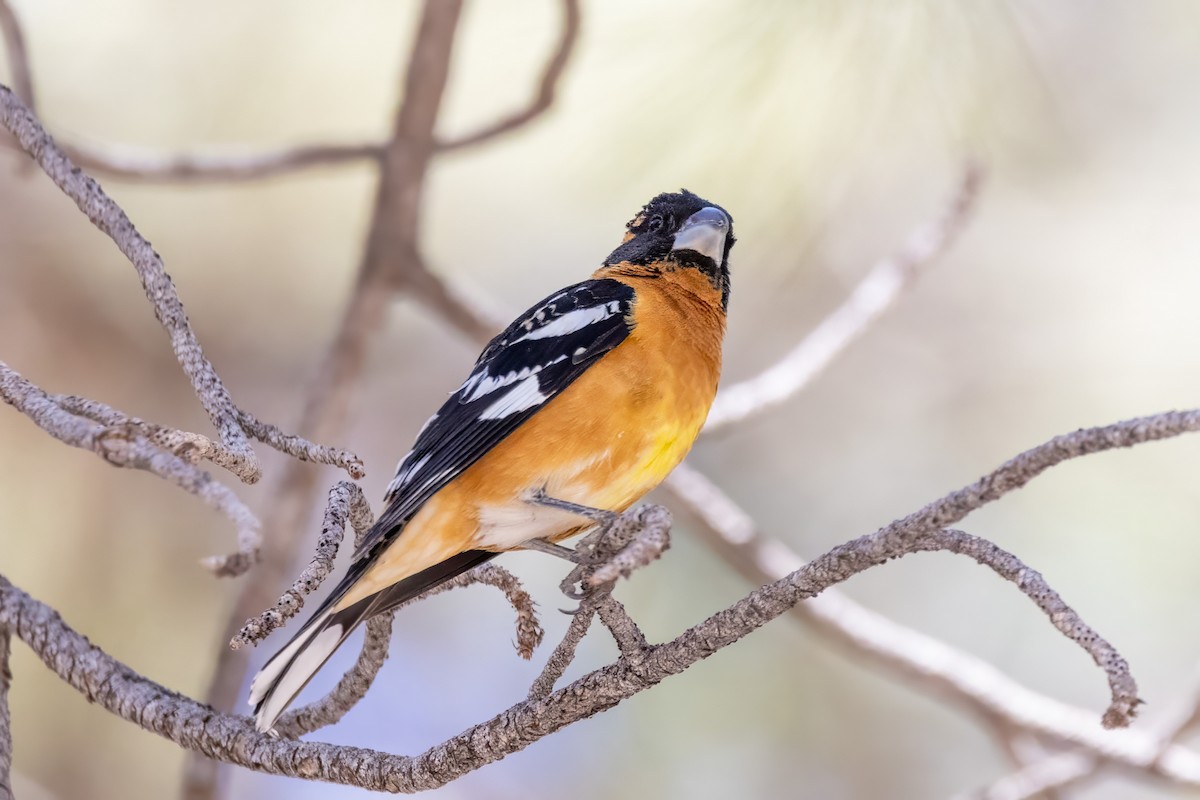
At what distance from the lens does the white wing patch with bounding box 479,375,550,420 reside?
10.6ft

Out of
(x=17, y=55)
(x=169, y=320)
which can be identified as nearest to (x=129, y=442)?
(x=169, y=320)

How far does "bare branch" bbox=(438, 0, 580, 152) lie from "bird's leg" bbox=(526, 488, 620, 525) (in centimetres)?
166

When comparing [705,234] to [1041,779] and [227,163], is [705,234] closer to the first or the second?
[227,163]

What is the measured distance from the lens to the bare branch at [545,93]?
4.00m

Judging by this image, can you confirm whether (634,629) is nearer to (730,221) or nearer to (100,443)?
(100,443)

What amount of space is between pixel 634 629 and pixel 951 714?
16.7 ft

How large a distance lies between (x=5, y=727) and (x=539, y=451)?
136 centimetres

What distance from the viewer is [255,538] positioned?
2.12 metres

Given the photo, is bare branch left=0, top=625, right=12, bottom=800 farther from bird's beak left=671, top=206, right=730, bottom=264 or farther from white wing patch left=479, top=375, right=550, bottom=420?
bird's beak left=671, top=206, right=730, bottom=264

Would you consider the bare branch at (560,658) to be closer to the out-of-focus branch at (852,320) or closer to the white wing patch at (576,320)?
the white wing patch at (576,320)

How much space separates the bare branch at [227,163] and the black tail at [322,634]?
1.79 m

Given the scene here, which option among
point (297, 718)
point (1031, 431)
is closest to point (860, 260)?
point (1031, 431)

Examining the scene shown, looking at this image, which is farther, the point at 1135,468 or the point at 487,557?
the point at 1135,468

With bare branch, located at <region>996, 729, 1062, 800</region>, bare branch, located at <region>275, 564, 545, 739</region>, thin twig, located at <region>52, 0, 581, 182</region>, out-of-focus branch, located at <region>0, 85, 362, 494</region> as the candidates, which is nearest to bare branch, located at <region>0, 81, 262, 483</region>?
out-of-focus branch, located at <region>0, 85, 362, 494</region>
